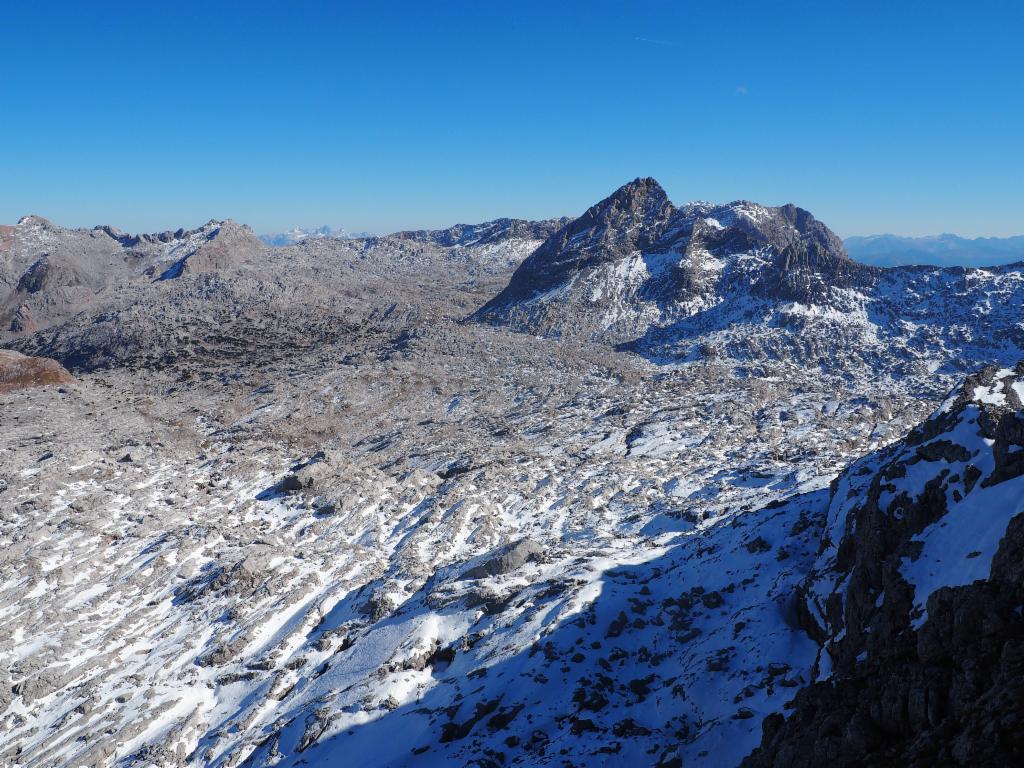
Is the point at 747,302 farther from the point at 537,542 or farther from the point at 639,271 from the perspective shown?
the point at 537,542

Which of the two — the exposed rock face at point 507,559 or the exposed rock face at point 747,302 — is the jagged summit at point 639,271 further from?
the exposed rock face at point 507,559

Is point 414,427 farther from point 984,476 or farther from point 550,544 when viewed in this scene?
point 984,476

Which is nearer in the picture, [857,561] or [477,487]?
[857,561]

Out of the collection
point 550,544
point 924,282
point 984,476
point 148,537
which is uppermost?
point 924,282

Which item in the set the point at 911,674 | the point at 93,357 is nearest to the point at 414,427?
the point at 911,674

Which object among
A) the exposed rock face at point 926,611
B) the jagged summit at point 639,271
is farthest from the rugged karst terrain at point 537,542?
the jagged summit at point 639,271

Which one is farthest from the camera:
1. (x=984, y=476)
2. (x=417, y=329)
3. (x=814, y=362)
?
(x=417, y=329)

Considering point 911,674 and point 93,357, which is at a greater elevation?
point 93,357
